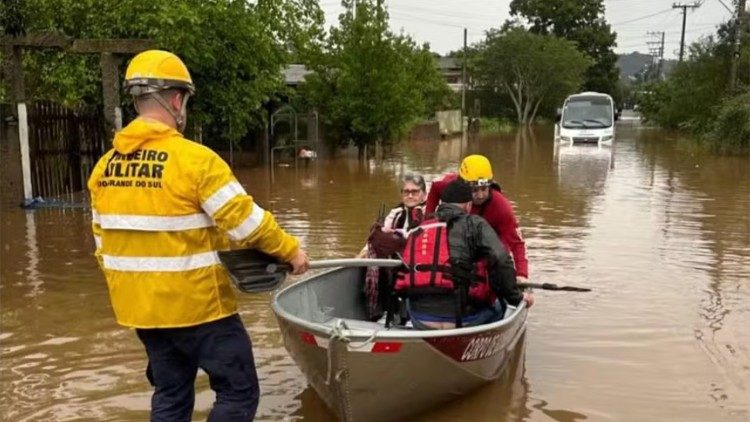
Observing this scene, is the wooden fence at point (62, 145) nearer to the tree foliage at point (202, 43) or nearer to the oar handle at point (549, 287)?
the tree foliage at point (202, 43)

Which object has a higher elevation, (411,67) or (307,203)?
(411,67)

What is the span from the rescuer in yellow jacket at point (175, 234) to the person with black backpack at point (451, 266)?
1.56m

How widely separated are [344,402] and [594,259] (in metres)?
6.48

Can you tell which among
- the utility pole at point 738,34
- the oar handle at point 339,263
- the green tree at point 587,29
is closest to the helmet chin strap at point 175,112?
the oar handle at point 339,263

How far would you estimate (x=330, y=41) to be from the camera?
2641cm

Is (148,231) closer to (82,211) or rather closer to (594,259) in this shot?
(594,259)

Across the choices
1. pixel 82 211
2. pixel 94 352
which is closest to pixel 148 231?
pixel 94 352

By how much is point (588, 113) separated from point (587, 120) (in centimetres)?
32

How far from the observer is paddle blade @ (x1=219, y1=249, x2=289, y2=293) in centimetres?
340

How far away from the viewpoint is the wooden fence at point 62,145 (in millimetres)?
13297

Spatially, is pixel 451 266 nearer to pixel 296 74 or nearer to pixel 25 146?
pixel 25 146

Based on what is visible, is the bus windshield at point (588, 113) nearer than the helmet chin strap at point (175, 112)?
No

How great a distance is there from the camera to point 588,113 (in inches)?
1292

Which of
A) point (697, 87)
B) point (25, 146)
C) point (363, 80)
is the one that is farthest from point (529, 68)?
point (25, 146)
